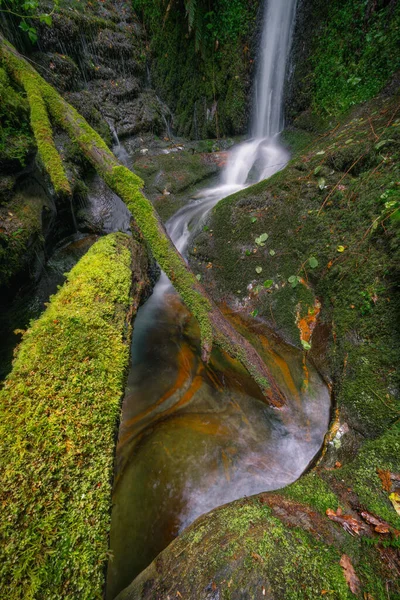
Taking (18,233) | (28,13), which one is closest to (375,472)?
(18,233)

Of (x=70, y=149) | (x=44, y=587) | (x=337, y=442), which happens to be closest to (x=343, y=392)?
(x=337, y=442)

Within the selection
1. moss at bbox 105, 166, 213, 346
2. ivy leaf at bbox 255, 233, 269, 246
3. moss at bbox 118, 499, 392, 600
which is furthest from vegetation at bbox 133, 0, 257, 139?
moss at bbox 118, 499, 392, 600

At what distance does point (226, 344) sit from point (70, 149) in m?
5.74

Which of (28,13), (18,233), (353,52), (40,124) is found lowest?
(18,233)

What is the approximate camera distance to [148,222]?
3.53 m

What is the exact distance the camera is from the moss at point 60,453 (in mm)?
1092

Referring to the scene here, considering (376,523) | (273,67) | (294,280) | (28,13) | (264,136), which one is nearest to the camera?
(376,523)

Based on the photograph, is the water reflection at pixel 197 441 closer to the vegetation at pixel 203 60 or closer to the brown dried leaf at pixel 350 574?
the brown dried leaf at pixel 350 574

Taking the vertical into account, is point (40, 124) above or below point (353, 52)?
above

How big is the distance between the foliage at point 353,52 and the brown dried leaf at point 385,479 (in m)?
6.24

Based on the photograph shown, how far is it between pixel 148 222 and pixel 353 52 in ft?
19.6

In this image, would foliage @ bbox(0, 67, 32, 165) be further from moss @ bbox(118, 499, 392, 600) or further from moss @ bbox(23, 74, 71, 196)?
moss @ bbox(118, 499, 392, 600)

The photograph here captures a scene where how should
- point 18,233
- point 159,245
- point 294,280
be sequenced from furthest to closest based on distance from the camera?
point 294,280 < point 159,245 < point 18,233

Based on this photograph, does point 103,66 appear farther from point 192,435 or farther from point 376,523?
point 376,523
